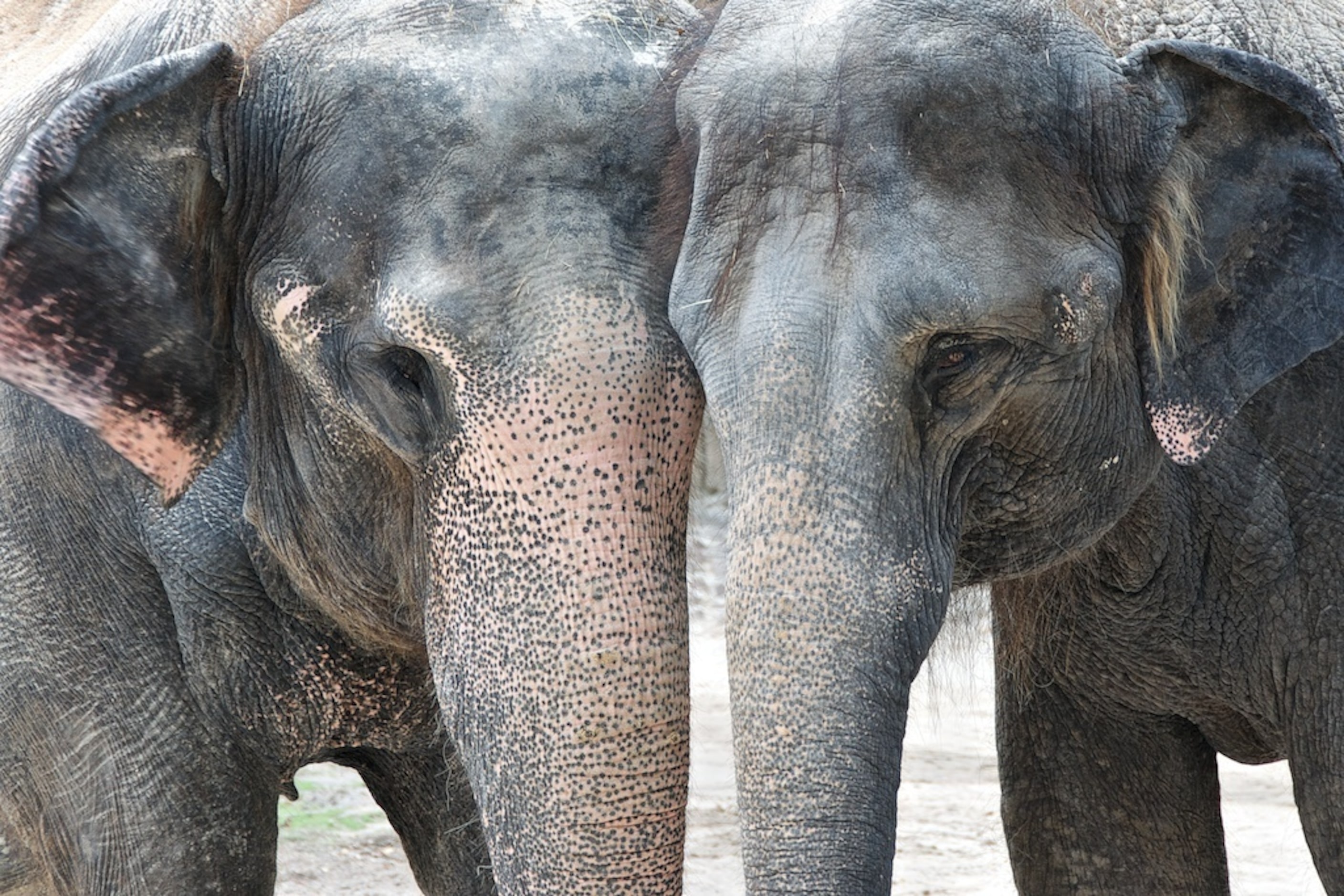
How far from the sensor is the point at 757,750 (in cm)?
241

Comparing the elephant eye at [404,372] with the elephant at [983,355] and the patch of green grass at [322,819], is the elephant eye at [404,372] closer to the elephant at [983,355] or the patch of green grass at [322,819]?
the elephant at [983,355]

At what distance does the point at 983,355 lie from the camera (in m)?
2.60

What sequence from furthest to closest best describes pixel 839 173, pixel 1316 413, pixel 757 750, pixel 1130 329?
pixel 1316 413 < pixel 1130 329 < pixel 839 173 < pixel 757 750

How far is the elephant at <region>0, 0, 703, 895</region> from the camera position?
2615 mm

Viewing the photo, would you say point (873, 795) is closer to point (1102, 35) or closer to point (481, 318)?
point (481, 318)

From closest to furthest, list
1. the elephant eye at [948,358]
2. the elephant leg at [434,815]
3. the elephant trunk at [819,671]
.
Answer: the elephant trunk at [819,671] → the elephant eye at [948,358] → the elephant leg at [434,815]

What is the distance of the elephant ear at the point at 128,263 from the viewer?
110 inches

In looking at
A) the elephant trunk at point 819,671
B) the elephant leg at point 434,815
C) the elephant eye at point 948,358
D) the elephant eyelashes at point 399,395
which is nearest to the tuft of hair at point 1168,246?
the elephant eye at point 948,358

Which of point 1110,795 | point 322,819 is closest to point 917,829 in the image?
point 322,819

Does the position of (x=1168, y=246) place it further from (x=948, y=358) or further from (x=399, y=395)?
(x=399, y=395)

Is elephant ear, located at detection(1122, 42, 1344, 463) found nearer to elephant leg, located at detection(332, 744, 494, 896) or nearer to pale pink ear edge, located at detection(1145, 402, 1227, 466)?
pale pink ear edge, located at detection(1145, 402, 1227, 466)

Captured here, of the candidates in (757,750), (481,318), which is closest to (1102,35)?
(481,318)

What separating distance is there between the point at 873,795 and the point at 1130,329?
2.33ft

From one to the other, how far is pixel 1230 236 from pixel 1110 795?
3.70ft
